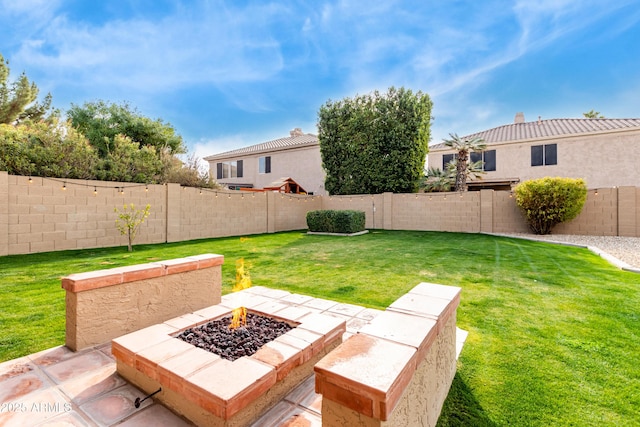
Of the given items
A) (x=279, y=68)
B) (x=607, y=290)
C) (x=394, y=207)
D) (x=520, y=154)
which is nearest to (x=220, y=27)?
(x=279, y=68)

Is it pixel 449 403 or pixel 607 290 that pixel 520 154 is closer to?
pixel 607 290

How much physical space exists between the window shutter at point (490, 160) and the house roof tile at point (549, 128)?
0.66 m

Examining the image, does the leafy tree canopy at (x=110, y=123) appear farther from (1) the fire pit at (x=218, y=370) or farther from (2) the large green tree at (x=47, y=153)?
(1) the fire pit at (x=218, y=370)

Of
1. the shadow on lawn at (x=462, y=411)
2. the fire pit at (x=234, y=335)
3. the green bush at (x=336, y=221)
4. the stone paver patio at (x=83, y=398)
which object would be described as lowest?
the shadow on lawn at (x=462, y=411)

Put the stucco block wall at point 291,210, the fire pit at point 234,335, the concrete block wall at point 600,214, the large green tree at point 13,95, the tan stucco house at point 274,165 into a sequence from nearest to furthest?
the fire pit at point 234,335
the concrete block wall at point 600,214
the large green tree at point 13,95
the stucco block wall at point 291,210
the tan stucco house at point 274,165

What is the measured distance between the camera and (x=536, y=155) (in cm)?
1605

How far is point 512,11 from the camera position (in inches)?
344

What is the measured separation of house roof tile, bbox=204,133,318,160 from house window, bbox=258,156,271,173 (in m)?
0.60

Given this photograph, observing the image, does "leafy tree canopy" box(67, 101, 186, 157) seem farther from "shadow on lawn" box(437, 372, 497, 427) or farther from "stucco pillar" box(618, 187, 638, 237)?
"stucco pillar" box(618, 187, 638, 237)

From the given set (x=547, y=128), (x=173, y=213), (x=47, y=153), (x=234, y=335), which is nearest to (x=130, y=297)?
(x=234, y=335)

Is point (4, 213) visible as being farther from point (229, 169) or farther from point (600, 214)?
point (600, 214)

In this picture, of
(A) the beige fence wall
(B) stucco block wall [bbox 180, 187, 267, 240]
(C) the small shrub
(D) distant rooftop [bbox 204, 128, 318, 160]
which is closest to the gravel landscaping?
(A) the beige fence wall

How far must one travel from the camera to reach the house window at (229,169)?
2251cm

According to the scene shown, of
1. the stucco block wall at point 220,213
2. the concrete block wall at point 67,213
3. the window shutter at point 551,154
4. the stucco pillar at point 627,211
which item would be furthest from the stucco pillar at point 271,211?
the window shutter at point 551,154
